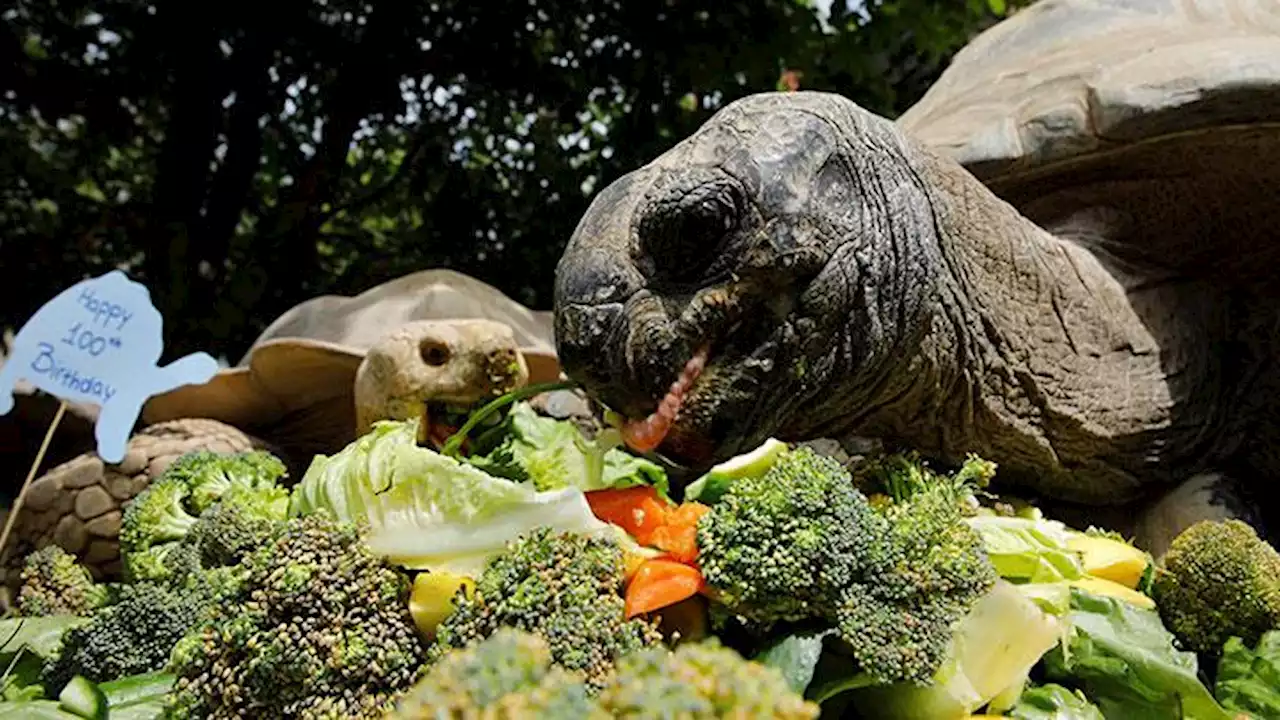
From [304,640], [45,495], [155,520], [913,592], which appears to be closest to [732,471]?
[913,592]

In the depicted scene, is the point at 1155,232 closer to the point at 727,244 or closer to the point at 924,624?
the point at 727,244

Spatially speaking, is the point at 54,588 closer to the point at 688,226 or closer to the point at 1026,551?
the point at 688,226

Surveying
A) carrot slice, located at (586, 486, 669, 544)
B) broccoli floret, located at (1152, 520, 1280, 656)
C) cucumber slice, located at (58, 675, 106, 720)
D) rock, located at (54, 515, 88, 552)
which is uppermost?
carrot slice, located at (586, 486, 669, 544)

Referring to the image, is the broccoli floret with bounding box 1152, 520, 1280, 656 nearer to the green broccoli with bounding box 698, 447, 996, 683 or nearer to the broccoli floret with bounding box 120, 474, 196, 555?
the green broccoli with bounding box 698, 447, 996, 683

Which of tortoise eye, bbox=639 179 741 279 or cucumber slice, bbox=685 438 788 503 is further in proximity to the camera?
cucumber slice, bbox=685 438 788 503

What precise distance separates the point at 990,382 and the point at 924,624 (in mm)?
519

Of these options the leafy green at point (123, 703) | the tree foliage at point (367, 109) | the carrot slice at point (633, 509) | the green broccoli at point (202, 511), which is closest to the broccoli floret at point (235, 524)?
the green broccoli at point (202, 511)

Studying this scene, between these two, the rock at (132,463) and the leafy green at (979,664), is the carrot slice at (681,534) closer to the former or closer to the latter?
the leafy green at (979,664)

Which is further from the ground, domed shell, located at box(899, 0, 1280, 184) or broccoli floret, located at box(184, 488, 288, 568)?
domed shell, located at box(899, 0, 1280, 184)

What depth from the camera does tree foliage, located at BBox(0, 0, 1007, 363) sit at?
3193 mm

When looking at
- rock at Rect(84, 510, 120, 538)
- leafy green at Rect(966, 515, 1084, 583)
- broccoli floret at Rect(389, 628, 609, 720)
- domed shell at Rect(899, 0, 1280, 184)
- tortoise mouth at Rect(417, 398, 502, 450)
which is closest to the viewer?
broccoli floret at Rect(389, 628, 609, 720)

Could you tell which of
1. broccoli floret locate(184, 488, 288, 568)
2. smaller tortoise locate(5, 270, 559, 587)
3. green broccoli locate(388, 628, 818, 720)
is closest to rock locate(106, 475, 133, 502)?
smaller tortoise locate(5, 270, 559, 587)

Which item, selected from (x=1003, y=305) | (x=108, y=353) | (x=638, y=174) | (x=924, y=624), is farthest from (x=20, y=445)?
(x=924, y=624)

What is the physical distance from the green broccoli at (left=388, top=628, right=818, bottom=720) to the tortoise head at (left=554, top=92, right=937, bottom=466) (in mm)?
436
